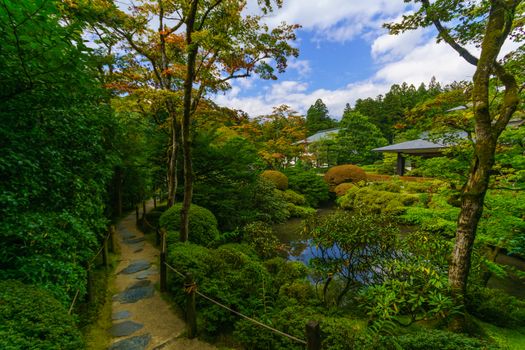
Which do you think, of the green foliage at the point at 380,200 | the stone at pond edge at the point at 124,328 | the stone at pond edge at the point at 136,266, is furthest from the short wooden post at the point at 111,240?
the green foliage at the point at 380,200

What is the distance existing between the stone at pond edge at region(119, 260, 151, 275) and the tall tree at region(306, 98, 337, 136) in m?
43.4

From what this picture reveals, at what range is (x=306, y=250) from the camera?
9484 mm

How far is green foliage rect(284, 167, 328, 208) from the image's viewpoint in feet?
57.9

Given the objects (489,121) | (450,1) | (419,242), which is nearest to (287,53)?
(450,1)

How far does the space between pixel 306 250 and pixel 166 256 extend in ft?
19.2

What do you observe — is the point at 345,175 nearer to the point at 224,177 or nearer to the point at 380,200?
the point at 380,200

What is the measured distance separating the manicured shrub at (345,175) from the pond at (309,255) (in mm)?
6655

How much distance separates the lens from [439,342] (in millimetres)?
2615

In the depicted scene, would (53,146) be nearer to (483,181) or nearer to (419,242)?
(483,181)

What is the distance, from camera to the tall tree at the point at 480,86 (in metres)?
3.55

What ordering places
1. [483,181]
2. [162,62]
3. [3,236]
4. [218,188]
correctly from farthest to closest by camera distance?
[218,188] < [162,62] < [483,181] < [3,236]

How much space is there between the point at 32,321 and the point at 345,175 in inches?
747

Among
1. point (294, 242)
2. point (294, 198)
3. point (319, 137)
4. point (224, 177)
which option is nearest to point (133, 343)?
point (224, 177)

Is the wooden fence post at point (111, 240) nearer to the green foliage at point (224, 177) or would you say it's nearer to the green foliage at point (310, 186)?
the green foliage at point (224, 177)
